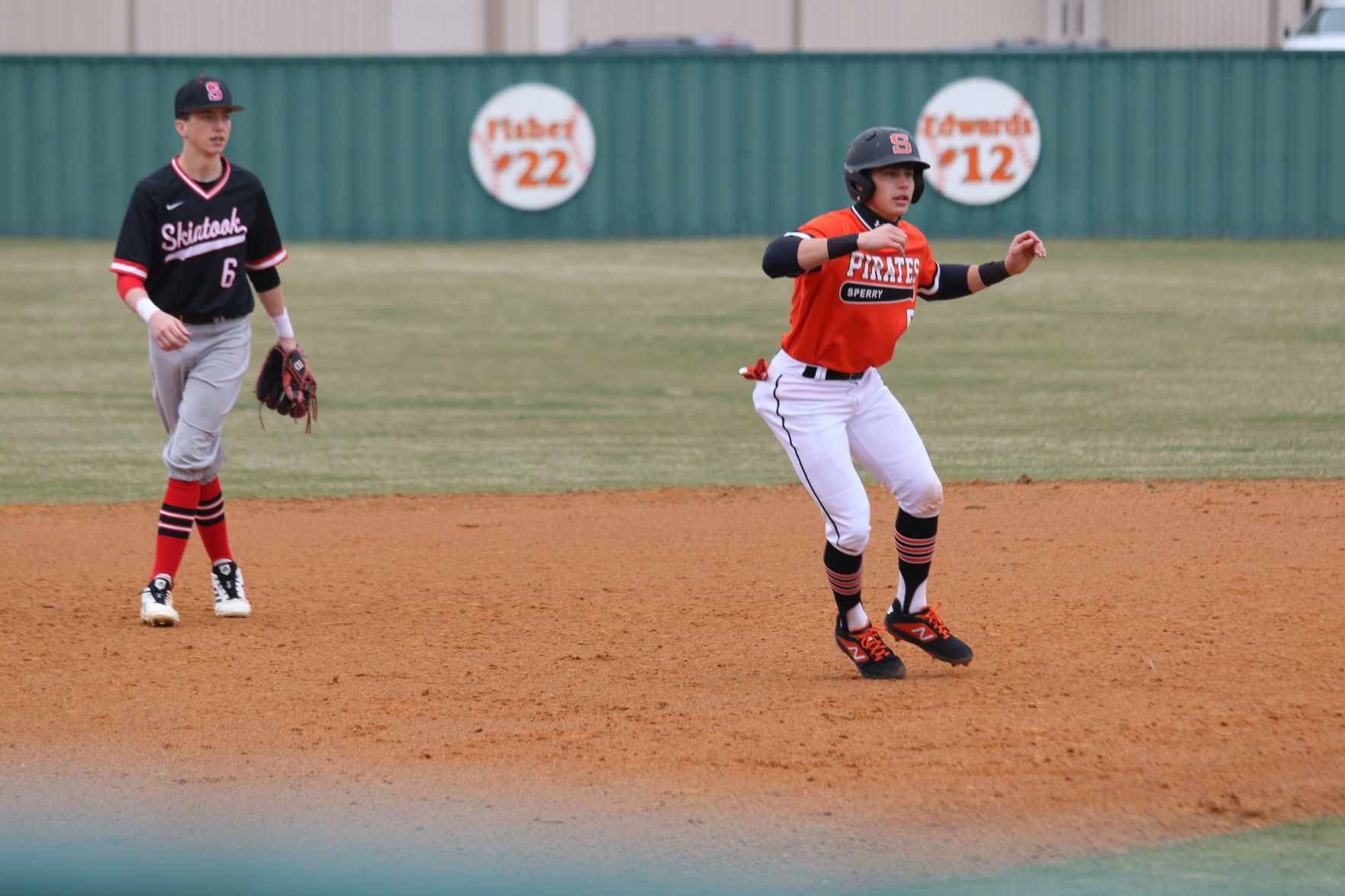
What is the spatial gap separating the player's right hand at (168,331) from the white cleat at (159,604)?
1.03 meters

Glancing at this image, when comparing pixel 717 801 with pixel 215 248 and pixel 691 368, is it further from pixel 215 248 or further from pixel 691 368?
pixel 691 368

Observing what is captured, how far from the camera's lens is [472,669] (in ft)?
18.2

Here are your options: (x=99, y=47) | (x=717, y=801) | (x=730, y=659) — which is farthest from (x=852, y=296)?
(x=99, y=47)

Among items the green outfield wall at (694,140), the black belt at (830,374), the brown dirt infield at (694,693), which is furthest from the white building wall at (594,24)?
the black belt at (830,374)

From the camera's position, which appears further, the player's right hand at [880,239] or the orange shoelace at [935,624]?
the orange shoelace at [935,624]

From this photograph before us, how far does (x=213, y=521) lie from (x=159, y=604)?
397 millimetres

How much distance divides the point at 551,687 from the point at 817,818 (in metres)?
1.48

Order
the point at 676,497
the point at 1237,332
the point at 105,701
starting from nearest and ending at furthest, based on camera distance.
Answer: the point at 105,701 < the point at 676,497 < the point at 1237,332

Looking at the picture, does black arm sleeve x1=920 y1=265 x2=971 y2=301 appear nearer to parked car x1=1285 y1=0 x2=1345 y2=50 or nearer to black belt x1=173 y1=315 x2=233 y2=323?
black belt x1=173 y1=315 x2=233 y2=323

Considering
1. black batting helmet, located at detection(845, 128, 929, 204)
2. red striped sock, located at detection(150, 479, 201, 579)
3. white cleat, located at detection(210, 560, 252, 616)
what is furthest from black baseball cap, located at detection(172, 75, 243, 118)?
black batting helmet, located at detection(845, 128, 929, 204)

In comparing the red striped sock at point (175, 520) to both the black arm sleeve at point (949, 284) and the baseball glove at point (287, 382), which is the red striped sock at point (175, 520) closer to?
the baseball glove at point (287, 382)

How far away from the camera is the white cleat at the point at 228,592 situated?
634 cm

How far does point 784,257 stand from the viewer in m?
4.86

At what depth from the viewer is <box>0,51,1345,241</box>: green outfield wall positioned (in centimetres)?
1970
